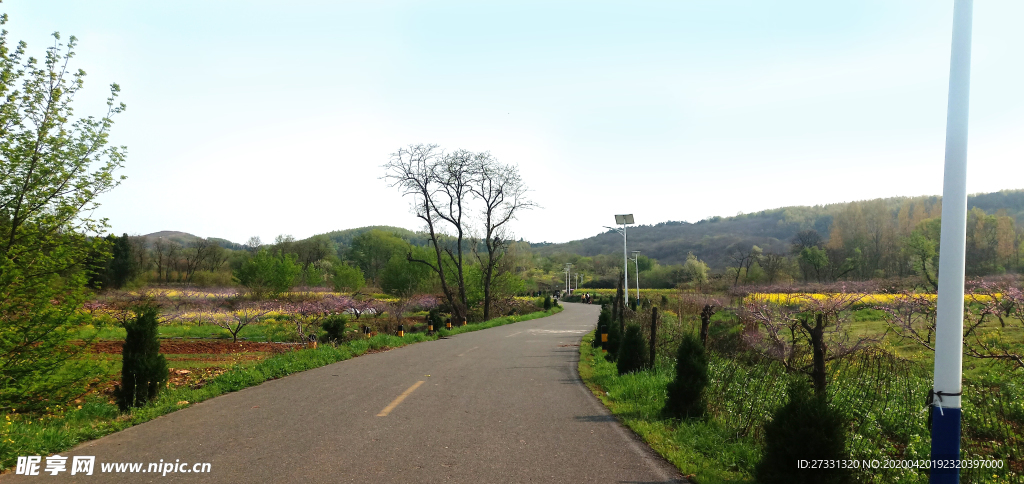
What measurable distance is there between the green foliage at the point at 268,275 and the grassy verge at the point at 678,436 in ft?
163

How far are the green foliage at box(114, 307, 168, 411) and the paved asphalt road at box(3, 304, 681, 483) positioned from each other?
906 mm

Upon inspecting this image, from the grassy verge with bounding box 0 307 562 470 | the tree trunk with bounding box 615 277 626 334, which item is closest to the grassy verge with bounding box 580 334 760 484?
the tree trunk with bounding box 615 277 626 334

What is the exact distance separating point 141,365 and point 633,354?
9.46 m

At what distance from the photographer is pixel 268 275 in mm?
56781

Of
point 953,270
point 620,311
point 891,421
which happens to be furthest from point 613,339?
point 953,270

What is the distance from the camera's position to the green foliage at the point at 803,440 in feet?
15.2

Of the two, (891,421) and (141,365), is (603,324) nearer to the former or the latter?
(891,421)

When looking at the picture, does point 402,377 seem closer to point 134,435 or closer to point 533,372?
point 533,372

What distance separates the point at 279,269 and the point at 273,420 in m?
54.3

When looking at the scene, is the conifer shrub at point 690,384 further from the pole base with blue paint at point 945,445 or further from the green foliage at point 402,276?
the green foliage at point 402,276

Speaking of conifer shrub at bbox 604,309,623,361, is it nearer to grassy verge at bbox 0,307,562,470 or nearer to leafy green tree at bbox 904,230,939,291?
grassy verge at bbox 0,307,562,470

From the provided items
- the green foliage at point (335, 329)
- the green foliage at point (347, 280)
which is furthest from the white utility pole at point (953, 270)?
the green foliage at point (347, 280)

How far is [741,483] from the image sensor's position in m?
5.42

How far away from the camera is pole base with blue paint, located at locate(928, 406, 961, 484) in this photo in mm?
3885
